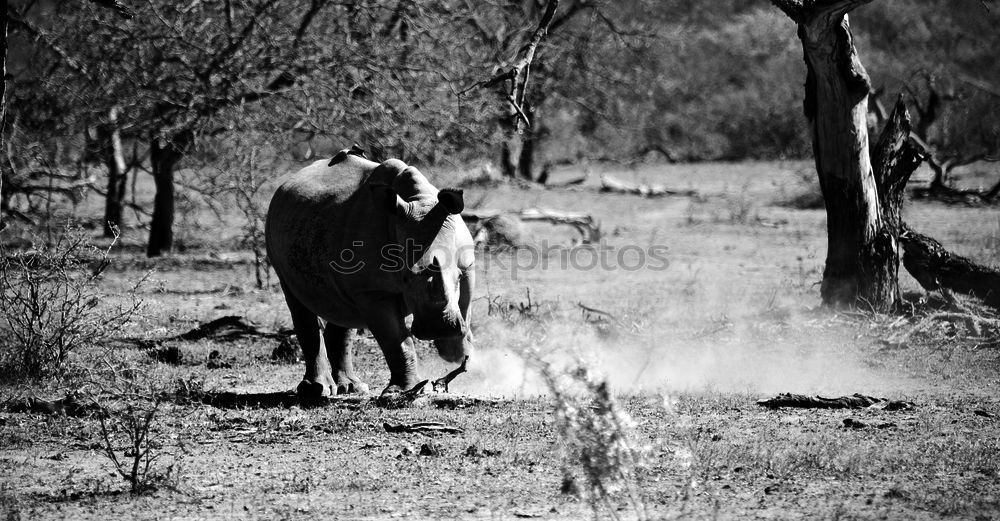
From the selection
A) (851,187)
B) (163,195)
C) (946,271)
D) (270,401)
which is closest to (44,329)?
(270,401)

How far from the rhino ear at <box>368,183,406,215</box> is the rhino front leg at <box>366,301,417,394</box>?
0.69 meters

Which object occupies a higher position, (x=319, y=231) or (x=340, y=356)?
(x=319, y=231)

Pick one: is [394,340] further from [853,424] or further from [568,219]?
[568,219]

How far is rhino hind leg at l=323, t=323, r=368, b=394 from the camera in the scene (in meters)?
9.09

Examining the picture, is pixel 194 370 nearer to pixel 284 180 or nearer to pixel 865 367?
pixel 284 180

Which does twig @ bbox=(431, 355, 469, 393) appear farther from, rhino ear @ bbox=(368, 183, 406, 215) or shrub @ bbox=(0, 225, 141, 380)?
shrub @ bbox=(0, 225, 141, 380)

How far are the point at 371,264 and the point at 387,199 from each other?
1.56ft

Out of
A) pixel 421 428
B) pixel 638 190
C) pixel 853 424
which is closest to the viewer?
pixel 421 428

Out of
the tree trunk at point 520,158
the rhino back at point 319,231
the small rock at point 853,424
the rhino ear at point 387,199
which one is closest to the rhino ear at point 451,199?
the rhino ear at point 387,199

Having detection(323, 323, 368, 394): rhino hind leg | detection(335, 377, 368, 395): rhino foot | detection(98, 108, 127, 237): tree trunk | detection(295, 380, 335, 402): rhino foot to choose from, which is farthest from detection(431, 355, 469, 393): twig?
detection(98, 108, 127, 237): tree trunk

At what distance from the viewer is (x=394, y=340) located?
27.1ft

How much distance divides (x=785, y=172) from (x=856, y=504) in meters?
20.6

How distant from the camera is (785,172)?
25625 mm

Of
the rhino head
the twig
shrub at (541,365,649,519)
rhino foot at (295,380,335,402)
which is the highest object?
the rhino head
